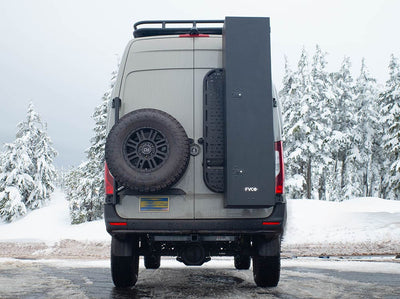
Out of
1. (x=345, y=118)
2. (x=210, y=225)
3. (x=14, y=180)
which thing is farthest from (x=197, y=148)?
(x=14, y=180)

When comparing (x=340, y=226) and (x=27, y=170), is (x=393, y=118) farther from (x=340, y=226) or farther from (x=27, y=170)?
(x=27, y=170)

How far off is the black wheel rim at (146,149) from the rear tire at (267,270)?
1.81 metres

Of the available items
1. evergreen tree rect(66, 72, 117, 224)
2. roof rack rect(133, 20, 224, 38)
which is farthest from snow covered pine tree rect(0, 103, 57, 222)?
roof rack rect(133, 20, 224, 38)

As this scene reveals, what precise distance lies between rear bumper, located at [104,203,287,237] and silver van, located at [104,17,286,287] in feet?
0.04

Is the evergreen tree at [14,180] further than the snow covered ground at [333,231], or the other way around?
the evergreen tree at [14,180]

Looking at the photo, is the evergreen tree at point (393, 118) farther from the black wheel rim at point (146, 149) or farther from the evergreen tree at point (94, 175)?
the black wheel rim at point (146, 149)

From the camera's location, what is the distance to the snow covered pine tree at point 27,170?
4362 cm

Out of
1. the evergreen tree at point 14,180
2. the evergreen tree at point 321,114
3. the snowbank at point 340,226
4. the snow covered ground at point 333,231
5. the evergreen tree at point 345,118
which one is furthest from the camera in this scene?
the evergreen tree at point 14,180

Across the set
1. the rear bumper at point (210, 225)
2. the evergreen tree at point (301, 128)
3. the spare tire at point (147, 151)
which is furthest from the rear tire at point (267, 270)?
the evergreen tree at point (301, 128)

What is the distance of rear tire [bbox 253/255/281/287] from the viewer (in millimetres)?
5559

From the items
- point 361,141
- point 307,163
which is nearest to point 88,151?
point 307,163

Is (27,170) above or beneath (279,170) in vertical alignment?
above

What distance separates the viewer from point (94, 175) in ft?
131

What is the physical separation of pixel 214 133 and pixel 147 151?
0.80 m
